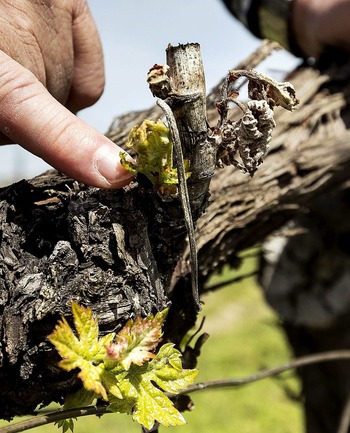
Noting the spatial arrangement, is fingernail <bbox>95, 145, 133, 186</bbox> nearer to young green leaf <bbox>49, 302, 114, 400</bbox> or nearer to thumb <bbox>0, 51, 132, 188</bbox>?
thumb <bbox>0, 51, 132, 188</bbox>

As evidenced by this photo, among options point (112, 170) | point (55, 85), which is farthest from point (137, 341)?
point (55, 85)

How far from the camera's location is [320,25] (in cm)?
180

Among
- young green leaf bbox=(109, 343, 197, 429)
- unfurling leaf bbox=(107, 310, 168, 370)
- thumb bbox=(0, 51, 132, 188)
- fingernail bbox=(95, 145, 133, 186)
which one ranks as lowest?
young green leaf bbox=(109, 343, 197, 429)

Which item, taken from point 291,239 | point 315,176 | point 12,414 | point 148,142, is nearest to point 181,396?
point 12,414

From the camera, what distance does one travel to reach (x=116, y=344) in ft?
2.25

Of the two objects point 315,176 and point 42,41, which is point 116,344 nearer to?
point 42,41

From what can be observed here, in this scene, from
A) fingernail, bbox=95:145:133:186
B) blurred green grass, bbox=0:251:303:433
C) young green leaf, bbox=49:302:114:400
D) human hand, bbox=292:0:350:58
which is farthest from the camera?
blurred green grass, bbox=0:251:303:433

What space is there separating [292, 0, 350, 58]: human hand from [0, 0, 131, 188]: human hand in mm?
810

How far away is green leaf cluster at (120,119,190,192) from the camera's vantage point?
0.70 metres

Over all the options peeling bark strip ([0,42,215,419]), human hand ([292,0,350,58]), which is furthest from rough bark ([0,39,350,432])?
human hand ([292,0,350,58])

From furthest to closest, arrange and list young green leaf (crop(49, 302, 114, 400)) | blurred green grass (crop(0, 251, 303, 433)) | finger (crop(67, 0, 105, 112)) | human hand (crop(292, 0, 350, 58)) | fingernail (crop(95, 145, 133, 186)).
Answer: blurred green grass (crop(0, 251, 303, 433)) < human hand (crop(292, 0, 350, 58)) < finger (crop(67, 0, 105, 112)) < fingernail (crop(95, 145, 133, 186)) < young green leaf (crop(49, 302, 114, 400))

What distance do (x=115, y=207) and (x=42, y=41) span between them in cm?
43

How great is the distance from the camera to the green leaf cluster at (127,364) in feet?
2.15

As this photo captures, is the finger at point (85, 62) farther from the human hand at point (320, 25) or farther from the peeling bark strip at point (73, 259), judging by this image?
the human hand at point (320, 25)
